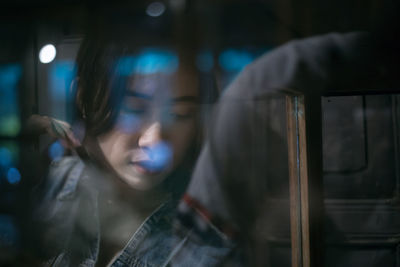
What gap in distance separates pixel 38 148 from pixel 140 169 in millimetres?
579

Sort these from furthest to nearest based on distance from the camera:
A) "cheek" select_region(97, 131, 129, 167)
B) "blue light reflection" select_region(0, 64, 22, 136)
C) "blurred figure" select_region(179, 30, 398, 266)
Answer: "blue light reflection" select_region(0, 64, 22, 136) < "cheek" select_region(97, 131, 129, 167) < "blurred figure" select_region(179, 30, 398, 266)

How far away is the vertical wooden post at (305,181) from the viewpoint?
5.35ft

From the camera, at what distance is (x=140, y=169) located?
1773 mm

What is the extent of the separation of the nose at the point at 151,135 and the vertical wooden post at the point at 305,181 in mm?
617

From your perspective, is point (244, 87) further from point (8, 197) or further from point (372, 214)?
point (8, 197)

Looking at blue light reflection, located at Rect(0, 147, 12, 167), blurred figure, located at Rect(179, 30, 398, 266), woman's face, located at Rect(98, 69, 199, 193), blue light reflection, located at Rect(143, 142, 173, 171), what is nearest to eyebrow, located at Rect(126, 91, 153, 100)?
woman's face, located at Rect(98, 69, 199, 193)

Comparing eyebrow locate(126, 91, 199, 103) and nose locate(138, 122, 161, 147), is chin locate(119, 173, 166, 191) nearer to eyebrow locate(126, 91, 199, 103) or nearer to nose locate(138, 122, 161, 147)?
nose locate(138, 122, 161, 147)

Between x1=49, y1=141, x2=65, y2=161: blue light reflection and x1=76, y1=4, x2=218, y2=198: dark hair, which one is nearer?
x1=76, y1=4, x2=218, y2=198: dark hair

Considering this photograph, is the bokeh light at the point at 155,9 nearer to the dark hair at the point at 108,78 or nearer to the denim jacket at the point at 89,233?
the dark hair at the point at 108,78

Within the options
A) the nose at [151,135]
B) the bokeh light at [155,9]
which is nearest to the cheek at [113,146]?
the nose at [151,135]

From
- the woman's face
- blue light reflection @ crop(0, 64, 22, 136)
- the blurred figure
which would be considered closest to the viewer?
the blurred figure

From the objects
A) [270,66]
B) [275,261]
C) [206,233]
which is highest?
[270,66]

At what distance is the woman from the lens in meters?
1.70

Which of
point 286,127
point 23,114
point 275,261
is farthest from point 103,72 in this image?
point 275,261
